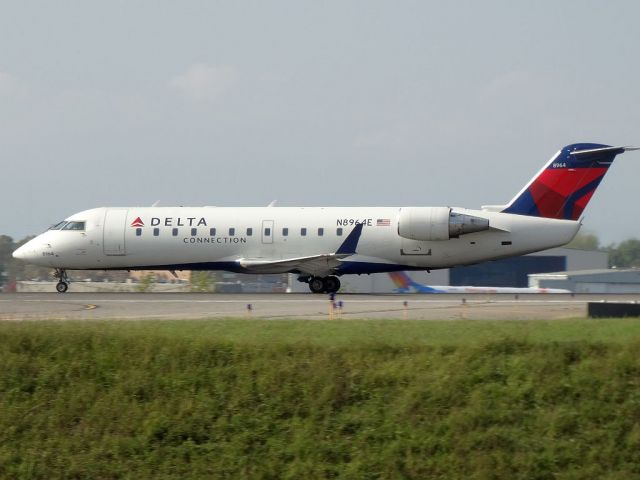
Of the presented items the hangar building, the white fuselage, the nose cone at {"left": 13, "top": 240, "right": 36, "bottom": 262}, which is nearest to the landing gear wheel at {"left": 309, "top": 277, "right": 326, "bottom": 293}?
the white fuselage

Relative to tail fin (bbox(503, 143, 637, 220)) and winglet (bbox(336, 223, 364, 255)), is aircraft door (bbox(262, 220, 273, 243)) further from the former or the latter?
tail fin (bbox(503, 143, 637, 220))

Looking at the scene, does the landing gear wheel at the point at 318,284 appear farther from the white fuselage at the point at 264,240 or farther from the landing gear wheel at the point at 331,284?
the white fuselage at the point at 264,240

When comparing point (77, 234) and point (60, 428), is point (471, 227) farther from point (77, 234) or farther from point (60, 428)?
point (60, 428)

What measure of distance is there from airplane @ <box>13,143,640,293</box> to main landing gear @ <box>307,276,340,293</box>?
0.04 m

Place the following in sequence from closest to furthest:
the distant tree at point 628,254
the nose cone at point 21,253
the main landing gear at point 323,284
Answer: the main landing gear at point 323,284 < the nose cone at point 21,253 < the distant tree at point 628,254

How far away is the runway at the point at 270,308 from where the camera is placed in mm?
27469

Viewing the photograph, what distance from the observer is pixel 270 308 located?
30.1 m

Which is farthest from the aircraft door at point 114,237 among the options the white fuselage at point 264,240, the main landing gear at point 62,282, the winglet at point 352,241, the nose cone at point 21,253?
the winglet at point 352,241

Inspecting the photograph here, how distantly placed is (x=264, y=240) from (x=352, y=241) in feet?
12.6

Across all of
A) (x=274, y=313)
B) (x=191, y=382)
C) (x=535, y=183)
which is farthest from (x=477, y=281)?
(x=191, y=382)

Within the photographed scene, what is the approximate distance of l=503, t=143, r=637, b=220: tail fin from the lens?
39.9 m

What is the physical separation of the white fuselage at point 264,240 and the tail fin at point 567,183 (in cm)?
56

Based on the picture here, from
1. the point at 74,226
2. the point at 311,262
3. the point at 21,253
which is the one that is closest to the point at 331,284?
the point at 311,262

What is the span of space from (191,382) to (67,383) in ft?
8.02
